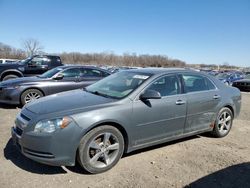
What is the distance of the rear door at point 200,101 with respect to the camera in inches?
193

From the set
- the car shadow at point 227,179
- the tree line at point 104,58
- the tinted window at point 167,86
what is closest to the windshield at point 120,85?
the tinted window at point 167,86

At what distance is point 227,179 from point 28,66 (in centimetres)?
1158

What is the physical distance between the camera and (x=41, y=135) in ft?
11.5

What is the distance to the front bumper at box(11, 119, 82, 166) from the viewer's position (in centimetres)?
348

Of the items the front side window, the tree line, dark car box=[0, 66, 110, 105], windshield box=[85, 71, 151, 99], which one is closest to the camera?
windshield box=[85, 71, 151, 99]

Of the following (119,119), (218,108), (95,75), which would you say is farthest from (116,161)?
(95,75)

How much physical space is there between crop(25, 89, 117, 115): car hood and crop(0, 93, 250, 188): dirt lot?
87cm

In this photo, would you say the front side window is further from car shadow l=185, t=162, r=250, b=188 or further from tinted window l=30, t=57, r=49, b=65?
car shadow l=185, t=162, r=250, b=188

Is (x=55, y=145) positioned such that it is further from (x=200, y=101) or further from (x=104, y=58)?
(x=104, y=58)

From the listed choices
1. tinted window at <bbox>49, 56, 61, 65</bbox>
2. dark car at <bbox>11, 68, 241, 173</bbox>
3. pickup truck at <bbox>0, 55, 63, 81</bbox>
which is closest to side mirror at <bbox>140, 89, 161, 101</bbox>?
dark car at <bbox>11, 68, 241, 173</bbox>

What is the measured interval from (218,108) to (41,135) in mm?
3675

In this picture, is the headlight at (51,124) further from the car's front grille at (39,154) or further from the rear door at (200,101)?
the rear door at (200,101)

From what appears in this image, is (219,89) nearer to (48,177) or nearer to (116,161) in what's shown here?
(116,161)

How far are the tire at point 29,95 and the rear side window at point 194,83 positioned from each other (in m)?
5.13
